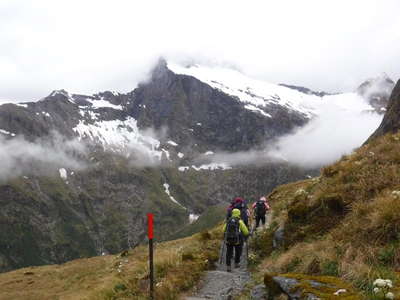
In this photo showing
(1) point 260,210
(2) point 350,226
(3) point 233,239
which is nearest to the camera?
(2) point 350,226

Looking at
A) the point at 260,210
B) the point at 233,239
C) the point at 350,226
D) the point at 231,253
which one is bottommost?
the point at 231,253

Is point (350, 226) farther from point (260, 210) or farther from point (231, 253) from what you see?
point (260, 210)

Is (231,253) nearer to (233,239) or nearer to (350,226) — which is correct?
(233,239)

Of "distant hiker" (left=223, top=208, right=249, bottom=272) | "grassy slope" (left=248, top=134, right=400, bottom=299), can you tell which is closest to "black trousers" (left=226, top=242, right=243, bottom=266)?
"distant hiker" (left=223, top=208, right=249, bottom=272)

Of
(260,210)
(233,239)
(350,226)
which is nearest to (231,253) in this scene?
(233,239)

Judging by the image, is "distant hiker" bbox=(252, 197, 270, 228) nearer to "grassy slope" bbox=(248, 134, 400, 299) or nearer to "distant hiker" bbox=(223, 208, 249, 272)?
"grassy slope" bbox=(248, 134, 400, 299)

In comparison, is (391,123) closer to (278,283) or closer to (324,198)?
(324,198)

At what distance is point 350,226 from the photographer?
508 inches

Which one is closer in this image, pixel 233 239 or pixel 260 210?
pixel 233 239

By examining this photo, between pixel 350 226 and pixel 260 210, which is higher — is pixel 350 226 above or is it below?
below

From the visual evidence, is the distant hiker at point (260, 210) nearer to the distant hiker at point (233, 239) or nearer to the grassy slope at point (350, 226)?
the grassy slope at point (350, 226)

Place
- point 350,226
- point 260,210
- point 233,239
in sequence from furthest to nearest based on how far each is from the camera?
1. point 260,210
2. point 233,239
3. point 350,226

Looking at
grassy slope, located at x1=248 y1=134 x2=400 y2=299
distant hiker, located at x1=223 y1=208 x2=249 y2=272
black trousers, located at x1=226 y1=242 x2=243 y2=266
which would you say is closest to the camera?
grassy slope, located at x1=248 y1=134 x2=400 y2=299

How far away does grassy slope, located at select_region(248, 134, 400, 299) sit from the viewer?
1060 cm
